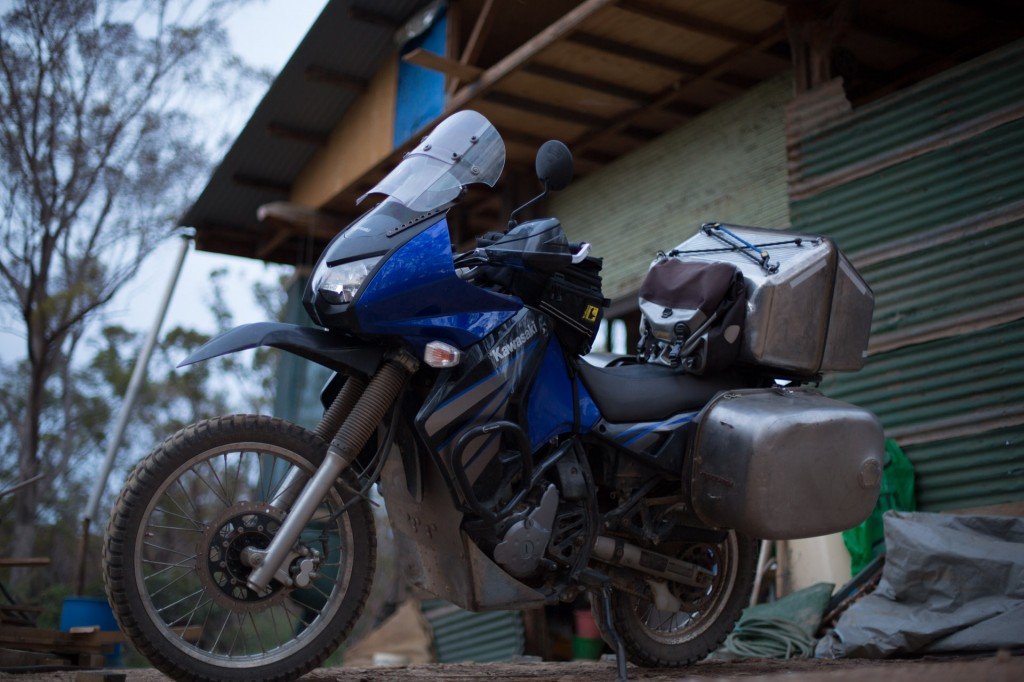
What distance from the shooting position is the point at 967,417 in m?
5.45

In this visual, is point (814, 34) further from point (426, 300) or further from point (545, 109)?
point (426, 300)

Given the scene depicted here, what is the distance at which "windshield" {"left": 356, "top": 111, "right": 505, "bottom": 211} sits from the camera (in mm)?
3523

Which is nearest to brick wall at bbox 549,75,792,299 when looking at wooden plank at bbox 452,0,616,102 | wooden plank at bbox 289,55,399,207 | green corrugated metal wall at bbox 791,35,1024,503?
green corrugated metal wall at bbox 791,35,1024,503

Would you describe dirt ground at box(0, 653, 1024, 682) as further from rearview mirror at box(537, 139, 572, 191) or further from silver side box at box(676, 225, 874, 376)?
rearview mirror at box(537, 139, 572, 191)

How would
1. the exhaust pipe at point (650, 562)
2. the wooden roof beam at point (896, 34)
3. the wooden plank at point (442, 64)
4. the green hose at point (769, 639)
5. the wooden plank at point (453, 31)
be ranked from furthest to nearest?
the wooden plank at point (453, 31), the wooden plank at point (442, 64), the wooden roof beam at point (896, 34), the green hose at point (769, 639), the exhaust pipe at point (650, 562)

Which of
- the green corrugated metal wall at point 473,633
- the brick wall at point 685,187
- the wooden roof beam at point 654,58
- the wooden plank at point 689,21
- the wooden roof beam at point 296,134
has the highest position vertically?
the wooden roof beam at point 296,134

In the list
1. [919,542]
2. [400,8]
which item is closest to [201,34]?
[400,8]

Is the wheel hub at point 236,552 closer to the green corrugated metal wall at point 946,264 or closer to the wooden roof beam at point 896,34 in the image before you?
the green corrugated metal wall at point 946,264

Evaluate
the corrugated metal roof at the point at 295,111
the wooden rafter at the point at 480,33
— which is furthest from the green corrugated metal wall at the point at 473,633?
the corrugated metal roof at the point at 295,111

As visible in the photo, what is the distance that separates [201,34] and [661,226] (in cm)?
986

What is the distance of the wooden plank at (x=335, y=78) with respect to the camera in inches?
384

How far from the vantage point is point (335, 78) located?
989 cm

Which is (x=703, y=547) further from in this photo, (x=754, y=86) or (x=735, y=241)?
(x=754, y=86)

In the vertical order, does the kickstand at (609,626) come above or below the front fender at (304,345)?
below
